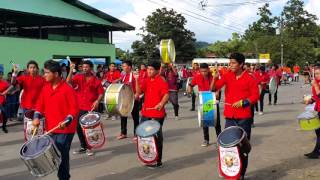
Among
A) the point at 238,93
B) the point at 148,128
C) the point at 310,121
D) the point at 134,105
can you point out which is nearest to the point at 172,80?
the point at 134,105

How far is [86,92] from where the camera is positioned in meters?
9.84

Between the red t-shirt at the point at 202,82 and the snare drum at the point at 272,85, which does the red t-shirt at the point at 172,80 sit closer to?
the snare drum at the point at 272,85

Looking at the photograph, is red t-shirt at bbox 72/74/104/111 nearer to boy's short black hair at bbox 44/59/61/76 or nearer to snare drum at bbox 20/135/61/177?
boy's short black hair at bbox 44/59/61/76

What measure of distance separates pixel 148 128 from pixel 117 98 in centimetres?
229

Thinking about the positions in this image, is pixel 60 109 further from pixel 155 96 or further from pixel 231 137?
pixel 155 96

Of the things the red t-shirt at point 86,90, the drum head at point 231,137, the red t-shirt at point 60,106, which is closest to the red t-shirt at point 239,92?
the drum head at point 231,137

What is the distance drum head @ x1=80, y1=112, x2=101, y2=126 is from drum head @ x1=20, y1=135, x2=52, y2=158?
3.18 meters

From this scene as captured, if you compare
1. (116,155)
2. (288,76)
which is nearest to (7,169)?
(116,155)

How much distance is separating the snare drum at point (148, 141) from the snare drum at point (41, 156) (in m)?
2.12

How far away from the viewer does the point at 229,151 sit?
6.57m

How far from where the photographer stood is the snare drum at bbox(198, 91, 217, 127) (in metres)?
9.37

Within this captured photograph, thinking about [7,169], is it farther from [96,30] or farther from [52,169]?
[96,30]

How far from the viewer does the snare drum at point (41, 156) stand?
19.0ft

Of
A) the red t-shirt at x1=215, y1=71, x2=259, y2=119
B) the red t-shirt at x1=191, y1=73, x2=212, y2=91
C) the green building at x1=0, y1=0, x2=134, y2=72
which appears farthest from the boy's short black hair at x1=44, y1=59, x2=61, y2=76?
the green building at x1=0, y1=0, x2=134, y2=72
